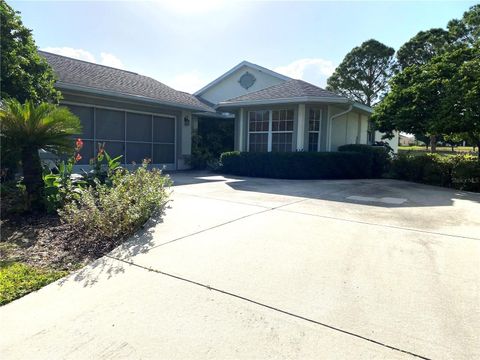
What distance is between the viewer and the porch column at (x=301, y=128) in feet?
44.3

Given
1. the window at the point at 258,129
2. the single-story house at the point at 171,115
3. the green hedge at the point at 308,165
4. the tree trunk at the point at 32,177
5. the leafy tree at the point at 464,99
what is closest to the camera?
the tree trunk at the point at 32,177

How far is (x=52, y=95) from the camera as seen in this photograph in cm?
788

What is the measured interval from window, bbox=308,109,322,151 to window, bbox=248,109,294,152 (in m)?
0.79

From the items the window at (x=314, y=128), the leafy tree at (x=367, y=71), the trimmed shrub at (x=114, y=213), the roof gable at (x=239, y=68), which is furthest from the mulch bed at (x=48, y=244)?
the leafy tree at (x=367, y=71)

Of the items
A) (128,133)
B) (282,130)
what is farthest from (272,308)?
(128,133)

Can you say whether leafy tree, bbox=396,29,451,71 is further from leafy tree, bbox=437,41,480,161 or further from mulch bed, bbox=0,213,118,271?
mulch bed, bbox=0,213,118,271

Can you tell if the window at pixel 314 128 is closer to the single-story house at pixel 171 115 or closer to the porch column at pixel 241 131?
the single-story house at pixel 171 115

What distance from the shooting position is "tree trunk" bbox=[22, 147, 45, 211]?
5832mm

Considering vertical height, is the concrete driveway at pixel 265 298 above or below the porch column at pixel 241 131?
below

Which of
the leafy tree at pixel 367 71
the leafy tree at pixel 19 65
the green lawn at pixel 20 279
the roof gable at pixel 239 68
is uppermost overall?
the leafy tree at pixel 367 71

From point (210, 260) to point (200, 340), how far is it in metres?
1.48

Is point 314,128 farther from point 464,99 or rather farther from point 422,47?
point 422,47

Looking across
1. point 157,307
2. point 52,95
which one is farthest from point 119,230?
point 52,95

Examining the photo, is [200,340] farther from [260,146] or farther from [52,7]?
[260,146]
